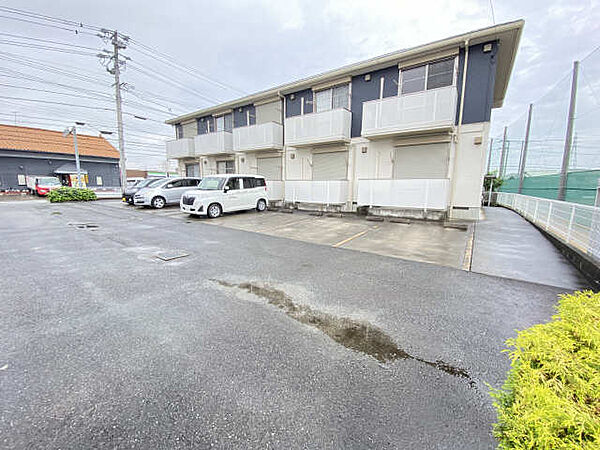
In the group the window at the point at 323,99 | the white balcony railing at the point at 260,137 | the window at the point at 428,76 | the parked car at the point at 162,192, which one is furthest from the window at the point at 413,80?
the parked car at the point at 162,192

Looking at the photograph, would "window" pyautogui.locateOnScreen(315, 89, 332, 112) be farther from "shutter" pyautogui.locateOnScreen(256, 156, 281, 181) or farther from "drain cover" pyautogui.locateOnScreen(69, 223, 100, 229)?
"drain cover" pyautogui.locateOnScreen(69, 223, 100, 229)

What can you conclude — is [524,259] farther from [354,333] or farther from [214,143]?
[214,143]

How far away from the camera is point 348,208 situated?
11.5 meters

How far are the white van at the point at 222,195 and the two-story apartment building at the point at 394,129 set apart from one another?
1.98 m

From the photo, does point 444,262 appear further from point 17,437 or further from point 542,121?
point 542,121

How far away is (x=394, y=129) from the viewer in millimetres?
9094

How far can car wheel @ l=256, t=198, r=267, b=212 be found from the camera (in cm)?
1174

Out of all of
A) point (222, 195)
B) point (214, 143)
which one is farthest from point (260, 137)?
point (222, 195)

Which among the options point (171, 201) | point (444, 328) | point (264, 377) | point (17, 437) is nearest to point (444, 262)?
point (444, 328)

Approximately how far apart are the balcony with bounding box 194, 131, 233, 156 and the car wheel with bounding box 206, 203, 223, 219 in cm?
671

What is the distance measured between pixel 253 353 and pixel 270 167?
13059mm

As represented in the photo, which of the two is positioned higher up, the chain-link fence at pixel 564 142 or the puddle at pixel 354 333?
the chain-link fence at pixel 564 142

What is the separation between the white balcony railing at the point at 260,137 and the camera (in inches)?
513

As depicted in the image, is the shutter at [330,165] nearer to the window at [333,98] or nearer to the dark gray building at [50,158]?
the window at [333,98]
